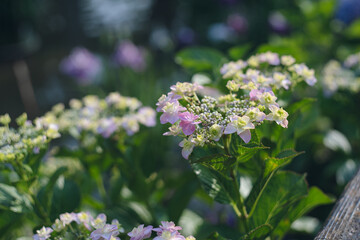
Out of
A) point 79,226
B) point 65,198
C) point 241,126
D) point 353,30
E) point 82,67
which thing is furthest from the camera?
point 82,67

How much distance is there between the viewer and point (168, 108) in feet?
2.12

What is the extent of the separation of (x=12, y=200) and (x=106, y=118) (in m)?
0.31

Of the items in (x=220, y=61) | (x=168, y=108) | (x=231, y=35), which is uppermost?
(x=231, y=35)

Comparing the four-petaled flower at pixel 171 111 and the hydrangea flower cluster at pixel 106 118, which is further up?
the hydrangea flower cluster at pixel 106 118

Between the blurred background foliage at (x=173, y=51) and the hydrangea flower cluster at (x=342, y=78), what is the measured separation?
0.05 metres

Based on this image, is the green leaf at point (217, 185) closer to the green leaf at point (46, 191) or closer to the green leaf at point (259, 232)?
the green leaf at point (259, 232)

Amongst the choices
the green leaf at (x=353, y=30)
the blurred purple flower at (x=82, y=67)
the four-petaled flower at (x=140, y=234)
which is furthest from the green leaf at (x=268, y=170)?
the blurred purple flower at (x=82, y=67)

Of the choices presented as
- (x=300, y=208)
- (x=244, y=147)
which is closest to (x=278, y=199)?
(x=300, y=208)

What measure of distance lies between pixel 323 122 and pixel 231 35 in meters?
1.25

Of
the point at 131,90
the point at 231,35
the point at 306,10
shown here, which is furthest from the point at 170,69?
the point at 306,10

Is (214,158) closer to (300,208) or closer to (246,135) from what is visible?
(246,135)

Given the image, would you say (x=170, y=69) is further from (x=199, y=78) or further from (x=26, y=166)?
(x=26, y=166)

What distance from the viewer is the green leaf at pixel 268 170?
27.2 inches

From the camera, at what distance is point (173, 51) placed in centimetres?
356
